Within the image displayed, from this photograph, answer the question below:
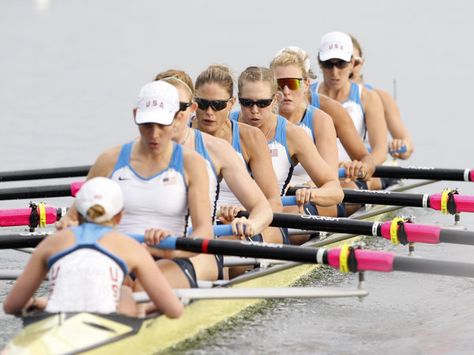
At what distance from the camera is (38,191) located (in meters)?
10.2

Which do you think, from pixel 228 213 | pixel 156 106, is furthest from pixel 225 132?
pixel 156 106

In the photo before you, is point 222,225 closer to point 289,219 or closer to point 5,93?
point 289,219

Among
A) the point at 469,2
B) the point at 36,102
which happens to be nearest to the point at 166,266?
the point at 36,102

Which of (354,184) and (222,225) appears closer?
(222,225)

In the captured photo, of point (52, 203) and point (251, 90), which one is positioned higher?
point (251, 90)

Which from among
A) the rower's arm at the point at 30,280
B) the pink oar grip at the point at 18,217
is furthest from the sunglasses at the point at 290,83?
the rower's arm at the point at 30,280

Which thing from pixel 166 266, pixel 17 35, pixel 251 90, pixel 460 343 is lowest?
pixel 460 343

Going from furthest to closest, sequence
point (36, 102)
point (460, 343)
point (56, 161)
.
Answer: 1. point (36, 102)
2. point (56, 161)
3. point (460, 343)

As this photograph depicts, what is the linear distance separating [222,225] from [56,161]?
26.1 feet

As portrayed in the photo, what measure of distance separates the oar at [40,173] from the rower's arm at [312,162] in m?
2.23

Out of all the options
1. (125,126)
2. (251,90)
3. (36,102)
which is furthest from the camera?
(36,102)

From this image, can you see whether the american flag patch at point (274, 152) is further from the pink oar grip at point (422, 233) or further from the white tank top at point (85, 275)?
the white tank top at point (85, 275)

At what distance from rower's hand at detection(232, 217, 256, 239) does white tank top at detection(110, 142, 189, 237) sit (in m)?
0.46

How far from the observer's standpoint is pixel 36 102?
67.1 ft
